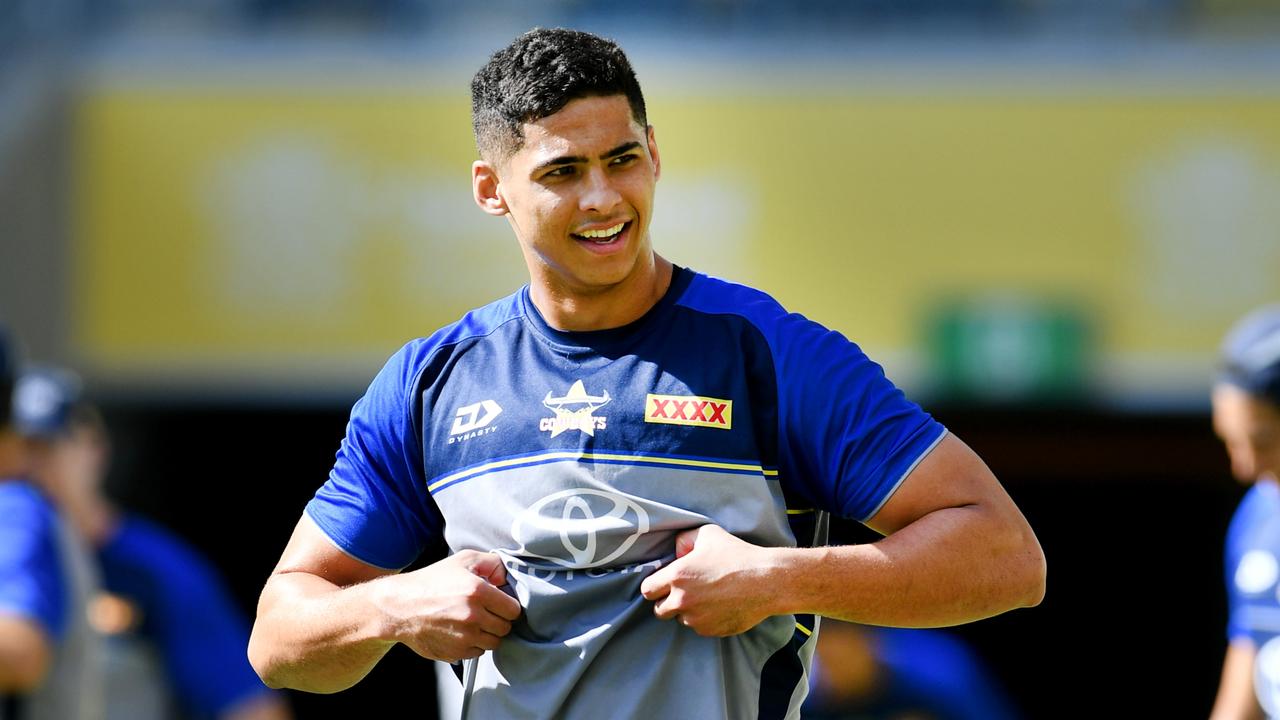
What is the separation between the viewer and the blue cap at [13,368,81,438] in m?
5.53

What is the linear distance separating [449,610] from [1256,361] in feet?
9.47

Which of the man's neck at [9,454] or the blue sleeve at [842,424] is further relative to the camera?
the man's neck at [9,454]

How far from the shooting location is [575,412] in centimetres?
268

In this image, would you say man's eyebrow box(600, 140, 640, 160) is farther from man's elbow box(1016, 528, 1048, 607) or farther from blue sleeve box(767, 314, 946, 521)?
man's elbow box(1016, 528, 1048, 607)

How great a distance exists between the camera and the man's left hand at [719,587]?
8.11 feet

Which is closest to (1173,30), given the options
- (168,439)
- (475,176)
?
(168,439)

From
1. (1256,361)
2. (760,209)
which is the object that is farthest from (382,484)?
(760,209)

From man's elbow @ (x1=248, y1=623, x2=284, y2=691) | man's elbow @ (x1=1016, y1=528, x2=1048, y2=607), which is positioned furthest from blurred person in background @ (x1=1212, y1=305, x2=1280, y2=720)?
man's elbow @ (x1=248, y1=623, x2=284, y2=691)

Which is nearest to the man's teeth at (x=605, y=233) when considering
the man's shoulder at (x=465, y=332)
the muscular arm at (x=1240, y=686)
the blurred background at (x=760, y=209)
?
the man's shoulder at (x=465, y=332)

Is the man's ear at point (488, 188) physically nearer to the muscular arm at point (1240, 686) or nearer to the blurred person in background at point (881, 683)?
the muscular arm at point (1240, 686)

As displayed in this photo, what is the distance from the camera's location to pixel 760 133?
9.62 meters

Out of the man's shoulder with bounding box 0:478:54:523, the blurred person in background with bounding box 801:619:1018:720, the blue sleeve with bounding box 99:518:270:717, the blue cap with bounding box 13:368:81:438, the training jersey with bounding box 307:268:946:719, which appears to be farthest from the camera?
the blue sleeve with bounding box 99:518:270:717

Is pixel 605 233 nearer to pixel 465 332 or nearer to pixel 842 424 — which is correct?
pixel 465 332

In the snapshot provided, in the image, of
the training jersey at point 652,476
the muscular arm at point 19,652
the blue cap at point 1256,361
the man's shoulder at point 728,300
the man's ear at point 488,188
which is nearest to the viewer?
the training jersey at point 652,476
